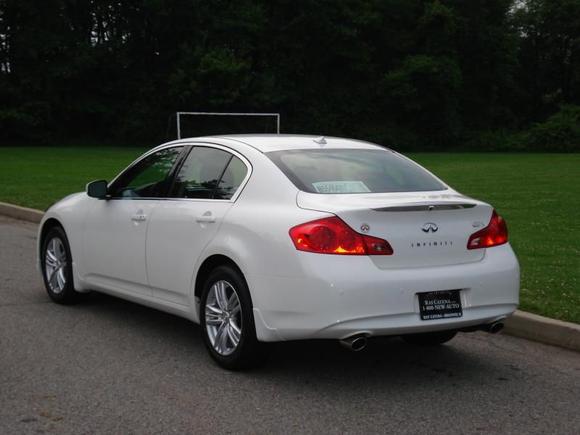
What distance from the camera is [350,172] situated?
18.7ft

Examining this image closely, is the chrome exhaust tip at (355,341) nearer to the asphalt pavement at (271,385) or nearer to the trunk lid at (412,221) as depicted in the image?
the asphalt pavement at (271,385)

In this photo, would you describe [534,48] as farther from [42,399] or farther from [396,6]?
[42,399]

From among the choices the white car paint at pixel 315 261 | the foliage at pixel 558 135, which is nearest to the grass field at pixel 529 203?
the white car paint at pixel 315 261

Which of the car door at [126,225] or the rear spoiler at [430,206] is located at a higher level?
the rear spoiler at [430,206]

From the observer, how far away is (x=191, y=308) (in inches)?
230

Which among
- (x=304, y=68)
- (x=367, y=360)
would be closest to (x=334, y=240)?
(x=367, y=360)

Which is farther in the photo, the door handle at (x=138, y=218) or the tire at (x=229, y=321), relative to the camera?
the door handle at (x=138, y=218)

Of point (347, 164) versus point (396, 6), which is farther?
point (396, 6)

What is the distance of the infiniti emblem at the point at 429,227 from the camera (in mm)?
5125

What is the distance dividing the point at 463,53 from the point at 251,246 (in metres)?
67.3

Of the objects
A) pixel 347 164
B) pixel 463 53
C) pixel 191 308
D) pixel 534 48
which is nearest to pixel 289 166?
pixel 347 164

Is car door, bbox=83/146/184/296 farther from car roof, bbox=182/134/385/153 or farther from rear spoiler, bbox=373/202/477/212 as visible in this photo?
rear spoiler, bbox=373/202/477/212

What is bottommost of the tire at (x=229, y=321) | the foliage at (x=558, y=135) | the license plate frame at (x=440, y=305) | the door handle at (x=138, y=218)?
the foliage at (x=558, y=135)

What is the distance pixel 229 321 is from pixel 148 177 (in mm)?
1892
